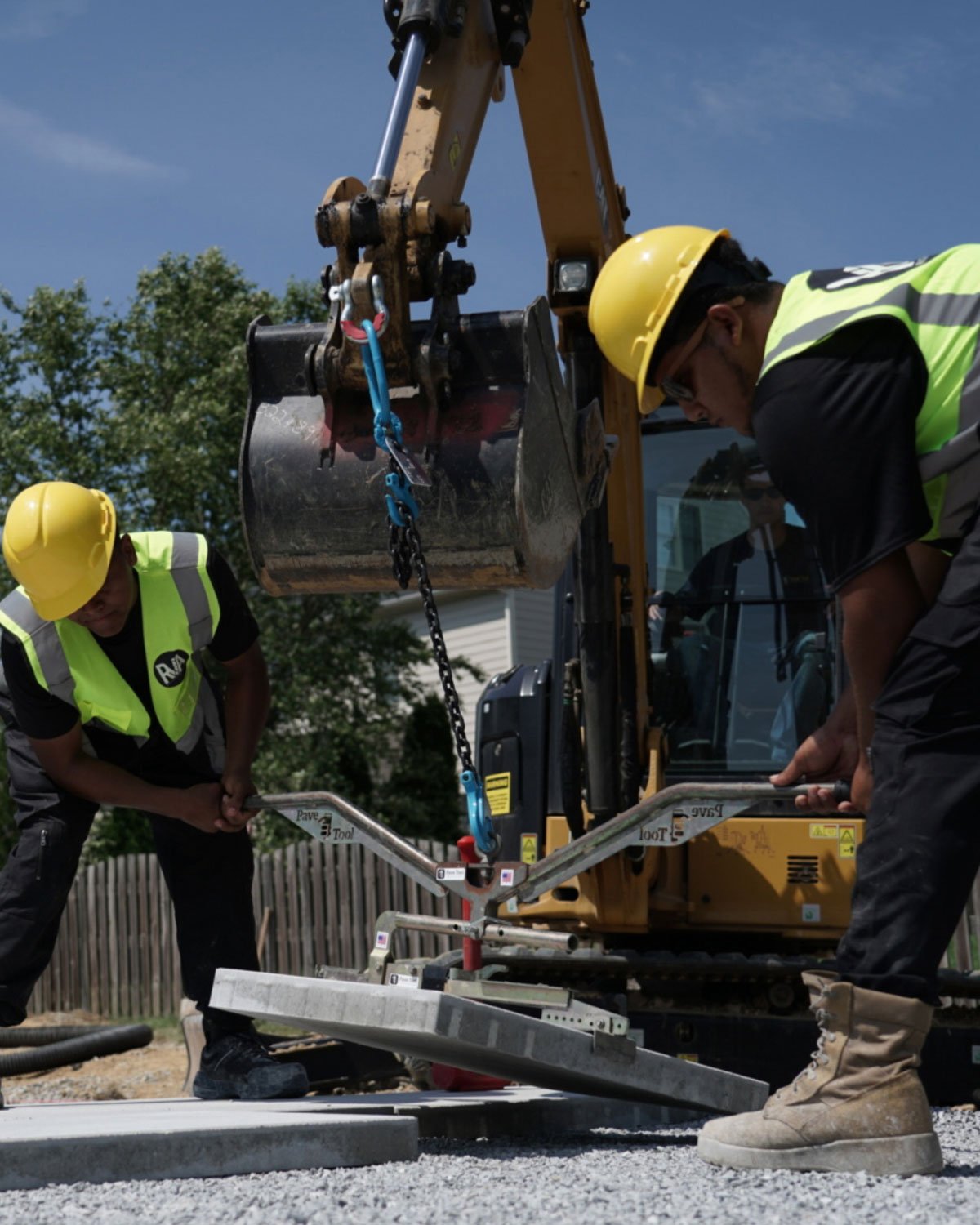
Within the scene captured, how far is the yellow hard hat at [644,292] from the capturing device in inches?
146

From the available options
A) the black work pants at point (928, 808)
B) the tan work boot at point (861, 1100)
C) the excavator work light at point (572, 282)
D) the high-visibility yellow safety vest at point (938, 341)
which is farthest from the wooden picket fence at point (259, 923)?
the high-visibility yellow safety vest at point (938, 341)

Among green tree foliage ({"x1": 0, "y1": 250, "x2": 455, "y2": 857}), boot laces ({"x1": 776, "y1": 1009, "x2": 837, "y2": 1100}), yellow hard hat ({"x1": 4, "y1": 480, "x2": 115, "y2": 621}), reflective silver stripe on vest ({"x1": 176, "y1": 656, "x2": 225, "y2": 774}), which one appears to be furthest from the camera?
green tree foliage ({"x1": 0, "y1": 250, "x2": 455, "y2": 857})

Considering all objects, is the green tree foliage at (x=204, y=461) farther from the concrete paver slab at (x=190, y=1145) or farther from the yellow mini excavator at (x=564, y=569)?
the concrete paver slab at (x=190, y=1145)

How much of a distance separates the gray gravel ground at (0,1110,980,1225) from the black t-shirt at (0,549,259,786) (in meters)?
1.97

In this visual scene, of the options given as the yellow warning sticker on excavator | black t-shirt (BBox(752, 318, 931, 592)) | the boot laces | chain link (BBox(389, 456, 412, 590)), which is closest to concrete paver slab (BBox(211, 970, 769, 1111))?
the boot laces

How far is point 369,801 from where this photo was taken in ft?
66.8

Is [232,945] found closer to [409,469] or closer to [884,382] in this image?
[409,469]

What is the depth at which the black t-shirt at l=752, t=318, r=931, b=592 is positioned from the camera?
126 inches

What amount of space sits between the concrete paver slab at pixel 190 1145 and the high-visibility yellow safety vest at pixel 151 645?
147 cm

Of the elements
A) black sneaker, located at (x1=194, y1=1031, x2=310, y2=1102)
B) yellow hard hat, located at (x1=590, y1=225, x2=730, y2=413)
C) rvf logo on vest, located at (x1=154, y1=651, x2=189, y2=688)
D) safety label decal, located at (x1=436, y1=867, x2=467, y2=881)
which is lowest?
black sneaker, located at (x1=194, y1=1031, x2=310, y2=1102)

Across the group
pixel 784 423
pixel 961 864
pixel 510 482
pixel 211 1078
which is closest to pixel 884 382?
pixel 784 423

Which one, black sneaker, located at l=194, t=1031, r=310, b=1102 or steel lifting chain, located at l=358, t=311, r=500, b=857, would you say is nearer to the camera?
steel lifting chain, located at l=358, t=311, r=500, b=857

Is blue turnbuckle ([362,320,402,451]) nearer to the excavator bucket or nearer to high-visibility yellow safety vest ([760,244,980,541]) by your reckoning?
the excavator bucket

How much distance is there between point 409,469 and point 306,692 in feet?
52.6
